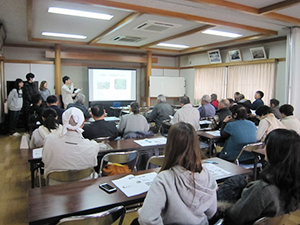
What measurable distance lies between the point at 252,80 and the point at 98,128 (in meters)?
6.09

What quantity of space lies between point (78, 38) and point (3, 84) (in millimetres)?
2767

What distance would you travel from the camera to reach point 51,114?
3238 millimetres

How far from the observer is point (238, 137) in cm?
337

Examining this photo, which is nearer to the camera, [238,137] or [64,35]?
[238,137]

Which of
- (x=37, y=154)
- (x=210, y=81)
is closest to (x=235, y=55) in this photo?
(x=210, y=81)

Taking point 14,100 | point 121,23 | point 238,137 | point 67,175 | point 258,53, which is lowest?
point 67,175

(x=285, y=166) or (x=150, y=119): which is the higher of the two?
(x=285, y=166)

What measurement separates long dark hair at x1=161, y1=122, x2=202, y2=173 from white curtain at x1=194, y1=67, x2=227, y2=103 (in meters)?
7.84

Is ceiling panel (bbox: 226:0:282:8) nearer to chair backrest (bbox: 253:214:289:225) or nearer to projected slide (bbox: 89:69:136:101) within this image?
chair backrest (bbox: 253:214:289:225)

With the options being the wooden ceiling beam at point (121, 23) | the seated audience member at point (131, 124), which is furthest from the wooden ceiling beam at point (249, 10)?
the seated audience member at point (131, 124)

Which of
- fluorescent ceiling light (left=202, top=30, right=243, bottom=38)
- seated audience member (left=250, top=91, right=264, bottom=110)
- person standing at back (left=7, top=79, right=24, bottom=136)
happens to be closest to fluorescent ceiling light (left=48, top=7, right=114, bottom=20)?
fluorescent ceiling light (left=202, top=30, right=243, bottom=38)

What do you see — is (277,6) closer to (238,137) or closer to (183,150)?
(238,137)

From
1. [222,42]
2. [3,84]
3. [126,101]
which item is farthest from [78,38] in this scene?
[222,42]

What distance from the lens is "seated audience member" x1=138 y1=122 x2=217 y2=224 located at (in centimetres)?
127
